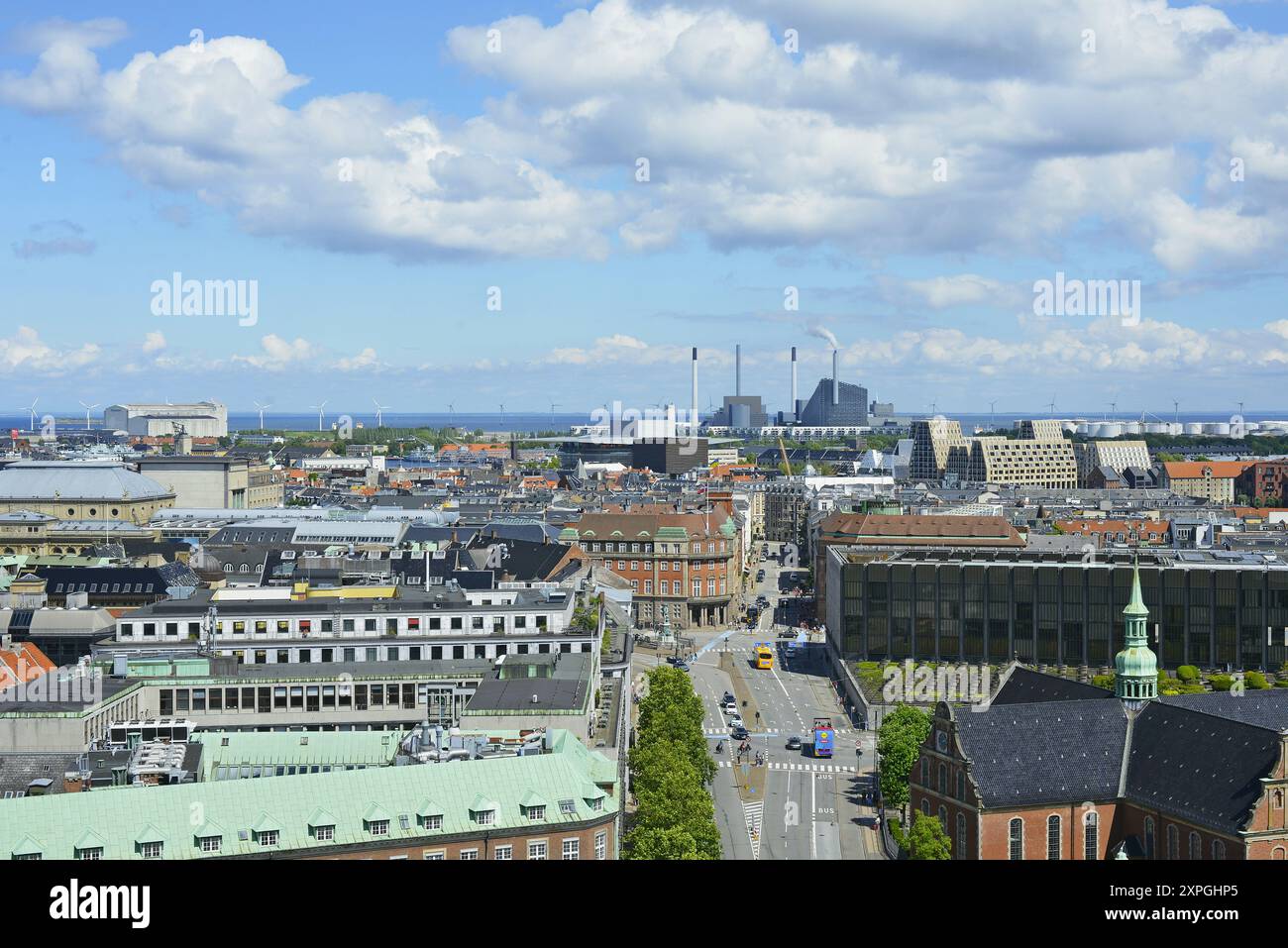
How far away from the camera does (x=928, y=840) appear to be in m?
49.2

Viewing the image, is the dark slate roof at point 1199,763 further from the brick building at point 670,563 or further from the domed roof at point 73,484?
the domed roof at point 73,484

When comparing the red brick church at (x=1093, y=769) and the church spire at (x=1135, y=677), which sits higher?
the church spire at (x=1135, y=677)

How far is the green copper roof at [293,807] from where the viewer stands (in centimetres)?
3628

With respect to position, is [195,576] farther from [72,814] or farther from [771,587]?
[771,587]

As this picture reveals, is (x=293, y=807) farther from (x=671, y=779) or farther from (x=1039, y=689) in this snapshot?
(x=1039, y=689)

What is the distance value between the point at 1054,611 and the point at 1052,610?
123 millimetres

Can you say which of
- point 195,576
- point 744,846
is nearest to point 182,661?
point 744,846

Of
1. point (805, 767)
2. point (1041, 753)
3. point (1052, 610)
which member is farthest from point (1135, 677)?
point (1052, 610)

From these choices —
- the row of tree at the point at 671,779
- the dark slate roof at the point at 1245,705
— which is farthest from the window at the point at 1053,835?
the row of tree at the point at 671,779

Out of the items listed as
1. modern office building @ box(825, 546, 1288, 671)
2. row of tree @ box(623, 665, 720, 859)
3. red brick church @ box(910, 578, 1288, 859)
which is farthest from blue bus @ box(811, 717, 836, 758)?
red brick church @ box(910, 578, 1288, 859)

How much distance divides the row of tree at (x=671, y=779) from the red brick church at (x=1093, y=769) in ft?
25.8

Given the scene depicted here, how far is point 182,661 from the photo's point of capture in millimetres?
60625
